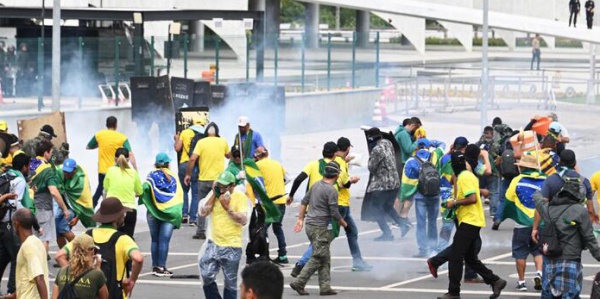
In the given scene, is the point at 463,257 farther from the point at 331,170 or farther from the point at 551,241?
the point at 551,241

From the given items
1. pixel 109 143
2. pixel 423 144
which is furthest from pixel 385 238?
pixel 109 143

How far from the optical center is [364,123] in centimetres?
3781

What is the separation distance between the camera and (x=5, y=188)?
13.3 meters

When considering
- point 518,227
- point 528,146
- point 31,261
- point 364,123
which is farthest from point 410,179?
point 364,123

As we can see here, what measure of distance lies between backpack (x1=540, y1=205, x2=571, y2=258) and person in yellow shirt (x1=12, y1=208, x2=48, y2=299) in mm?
4554

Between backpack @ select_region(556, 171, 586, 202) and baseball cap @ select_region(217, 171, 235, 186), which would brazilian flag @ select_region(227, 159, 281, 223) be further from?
backpack @ select_region(556, 171, 586, 202)

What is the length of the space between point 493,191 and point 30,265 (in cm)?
1151

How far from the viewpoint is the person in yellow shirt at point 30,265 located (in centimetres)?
1049

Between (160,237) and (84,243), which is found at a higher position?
(84,243)

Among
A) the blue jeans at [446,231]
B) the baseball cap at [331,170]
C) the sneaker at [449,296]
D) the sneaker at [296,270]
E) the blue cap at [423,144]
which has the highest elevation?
the blue cap at [423,144]

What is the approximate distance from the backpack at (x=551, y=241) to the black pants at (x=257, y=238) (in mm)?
3050

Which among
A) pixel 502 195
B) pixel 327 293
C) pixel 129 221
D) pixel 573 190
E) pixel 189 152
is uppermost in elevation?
pixel 573 190

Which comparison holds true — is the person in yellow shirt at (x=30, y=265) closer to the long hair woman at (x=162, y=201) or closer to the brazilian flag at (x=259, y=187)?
the brazilian flag at (x=259, y=187)

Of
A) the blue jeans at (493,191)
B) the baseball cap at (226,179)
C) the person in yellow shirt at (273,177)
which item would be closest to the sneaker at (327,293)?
the person in yellow shirt at (273,177)
